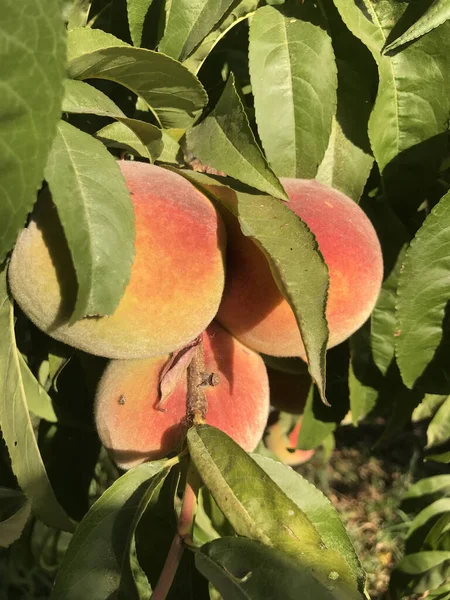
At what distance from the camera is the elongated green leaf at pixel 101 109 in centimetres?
67

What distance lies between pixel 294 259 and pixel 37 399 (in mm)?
480

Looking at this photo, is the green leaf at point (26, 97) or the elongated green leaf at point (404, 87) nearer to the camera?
the green leaf at point (26, 97)

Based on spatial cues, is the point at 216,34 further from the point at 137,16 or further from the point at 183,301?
the point at 183,301

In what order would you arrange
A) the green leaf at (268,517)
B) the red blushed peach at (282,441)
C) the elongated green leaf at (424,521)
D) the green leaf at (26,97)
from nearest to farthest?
the green leaf at (26,97), the green leaf at (268,517), the elongated green leaf at (424,521), the red blushed peach at (282,441)

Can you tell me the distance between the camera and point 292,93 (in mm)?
827

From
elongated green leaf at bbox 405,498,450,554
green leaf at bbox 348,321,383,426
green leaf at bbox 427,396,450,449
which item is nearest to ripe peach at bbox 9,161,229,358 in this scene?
green leaf at bbox 348,321,383,426

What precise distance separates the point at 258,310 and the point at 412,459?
253 cm

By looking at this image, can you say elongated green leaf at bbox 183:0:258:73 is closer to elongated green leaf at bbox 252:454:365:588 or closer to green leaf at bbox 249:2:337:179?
green leaf at bbox 249:2:337:179

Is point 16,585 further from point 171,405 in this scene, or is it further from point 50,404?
point 171,405

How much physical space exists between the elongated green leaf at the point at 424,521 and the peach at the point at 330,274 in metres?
0.55

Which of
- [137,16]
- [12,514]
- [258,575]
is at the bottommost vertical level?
[12,514]

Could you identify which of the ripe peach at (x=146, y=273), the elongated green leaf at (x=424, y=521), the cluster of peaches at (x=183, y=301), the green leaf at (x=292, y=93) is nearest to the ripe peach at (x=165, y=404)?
the cluster of peaches at (x=183, y=301)

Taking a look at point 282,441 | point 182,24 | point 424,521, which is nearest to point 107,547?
point 182,24

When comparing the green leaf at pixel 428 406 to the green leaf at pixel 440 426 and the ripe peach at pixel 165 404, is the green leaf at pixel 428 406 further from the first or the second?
the ripe peach at pixel 165 404
